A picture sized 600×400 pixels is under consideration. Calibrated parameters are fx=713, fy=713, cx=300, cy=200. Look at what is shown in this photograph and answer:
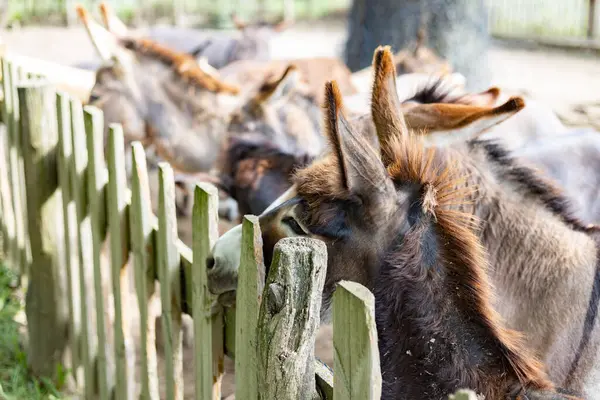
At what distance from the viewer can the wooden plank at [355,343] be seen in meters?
1.36

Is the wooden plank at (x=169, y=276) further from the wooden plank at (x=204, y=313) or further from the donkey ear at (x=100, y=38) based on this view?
the donkey ear at (x=100, y=38)

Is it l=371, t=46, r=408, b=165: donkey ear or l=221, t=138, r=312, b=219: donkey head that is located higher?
l=371, t=46, r=408, b=165: donkey ear

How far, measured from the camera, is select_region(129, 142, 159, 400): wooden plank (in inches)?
99.6

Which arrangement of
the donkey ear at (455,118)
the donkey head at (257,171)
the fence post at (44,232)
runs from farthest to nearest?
the donkey head at (257,171)
the fence post at (44,232)
the donkey ear at (455,118)

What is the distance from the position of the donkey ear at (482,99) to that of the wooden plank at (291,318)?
167 cm

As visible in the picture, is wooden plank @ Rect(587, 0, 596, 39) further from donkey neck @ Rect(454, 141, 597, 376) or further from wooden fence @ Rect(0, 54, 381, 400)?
donkey neck @ Rect(454, 141, 597, 376)

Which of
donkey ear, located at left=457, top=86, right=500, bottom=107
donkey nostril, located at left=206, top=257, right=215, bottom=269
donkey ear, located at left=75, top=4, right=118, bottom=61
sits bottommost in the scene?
donkey nostril, located at left=206, top=257, right=215, bottom=269

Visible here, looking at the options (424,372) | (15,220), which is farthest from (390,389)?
(15,220)

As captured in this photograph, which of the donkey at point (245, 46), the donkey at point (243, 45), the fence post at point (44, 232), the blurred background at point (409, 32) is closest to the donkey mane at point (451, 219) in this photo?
the fence post at point (44, 232)

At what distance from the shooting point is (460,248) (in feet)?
6.66

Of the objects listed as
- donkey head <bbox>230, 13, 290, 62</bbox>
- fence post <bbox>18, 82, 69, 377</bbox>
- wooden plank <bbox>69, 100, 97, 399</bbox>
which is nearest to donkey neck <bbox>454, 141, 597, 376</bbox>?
wooden plank <bbox>69, 100, 97, 399</bbox>

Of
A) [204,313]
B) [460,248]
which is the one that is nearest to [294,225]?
[204,313]

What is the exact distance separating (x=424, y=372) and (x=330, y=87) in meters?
0.82

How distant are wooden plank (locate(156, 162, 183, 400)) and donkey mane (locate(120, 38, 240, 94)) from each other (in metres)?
3.29
